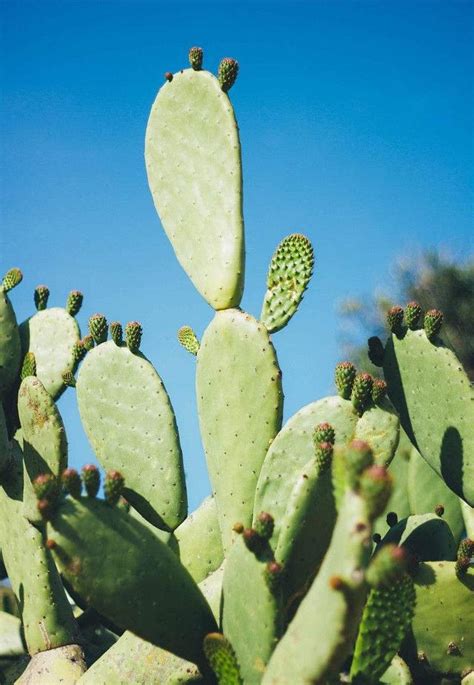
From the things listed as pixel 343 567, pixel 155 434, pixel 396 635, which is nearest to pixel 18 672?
pixel 155 434

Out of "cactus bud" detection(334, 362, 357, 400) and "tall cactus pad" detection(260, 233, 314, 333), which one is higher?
"tall cactus pad" detection(260, 233, 314, 333)

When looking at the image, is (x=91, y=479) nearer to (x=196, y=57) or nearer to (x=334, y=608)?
(x=334, y=608)

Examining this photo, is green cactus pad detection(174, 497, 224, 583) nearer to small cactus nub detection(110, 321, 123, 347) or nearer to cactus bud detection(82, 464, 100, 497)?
small cactus nub detection(110, 321, 123, 347)

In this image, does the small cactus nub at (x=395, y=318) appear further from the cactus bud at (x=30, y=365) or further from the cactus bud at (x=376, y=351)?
the cactus bud at (x=30, y=365)

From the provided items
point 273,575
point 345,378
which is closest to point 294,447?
point 345,378

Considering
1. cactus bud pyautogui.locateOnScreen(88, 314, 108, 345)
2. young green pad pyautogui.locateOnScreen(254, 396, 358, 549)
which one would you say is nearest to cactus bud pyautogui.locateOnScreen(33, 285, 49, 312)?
cactus bud pyautogui.locateOnScreen(88, 314, 108, 345)

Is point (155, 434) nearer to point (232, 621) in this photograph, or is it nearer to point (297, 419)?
point (297, 419)
